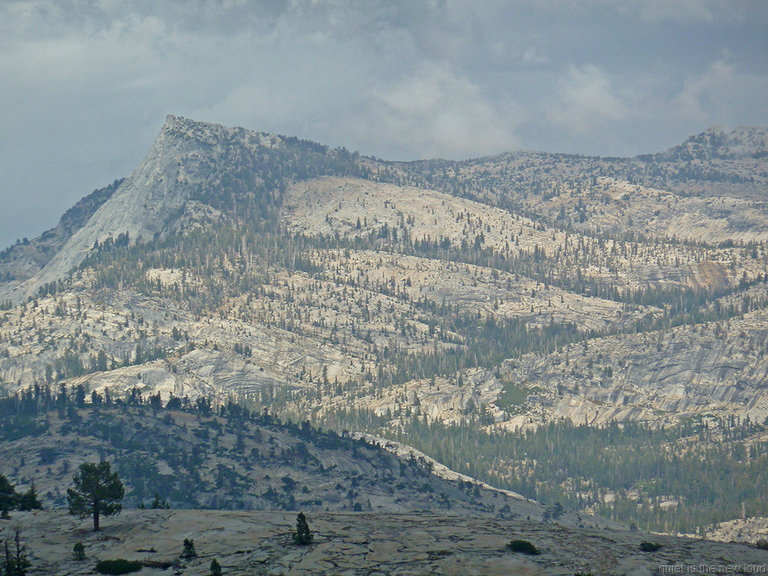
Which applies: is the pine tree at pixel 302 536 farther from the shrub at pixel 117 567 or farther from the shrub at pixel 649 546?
the shrub at pixel 649 546

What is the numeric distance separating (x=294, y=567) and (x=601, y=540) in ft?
180

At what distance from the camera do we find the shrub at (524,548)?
496 ft

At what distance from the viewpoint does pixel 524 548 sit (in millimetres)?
152125

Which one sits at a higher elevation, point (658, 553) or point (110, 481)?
point (110, 481)

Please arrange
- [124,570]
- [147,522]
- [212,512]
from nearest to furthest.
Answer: [124,570] < [147,522] < [212,512]

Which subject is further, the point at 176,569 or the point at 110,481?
the point at 110,481

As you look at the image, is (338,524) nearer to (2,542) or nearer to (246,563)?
(246,563)

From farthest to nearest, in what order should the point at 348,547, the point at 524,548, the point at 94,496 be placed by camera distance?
the point at 94,496 → the point at 524,548 → the point at 348,547

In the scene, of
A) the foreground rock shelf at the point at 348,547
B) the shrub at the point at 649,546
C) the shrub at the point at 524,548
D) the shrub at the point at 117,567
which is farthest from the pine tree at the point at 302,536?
the shrub at the point at 649,546

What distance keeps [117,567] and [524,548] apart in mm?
54817

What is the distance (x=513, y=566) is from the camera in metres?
141

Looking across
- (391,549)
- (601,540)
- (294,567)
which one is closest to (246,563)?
(294,567)

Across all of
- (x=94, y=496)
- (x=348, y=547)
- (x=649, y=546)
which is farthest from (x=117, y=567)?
(x=649, y=546)

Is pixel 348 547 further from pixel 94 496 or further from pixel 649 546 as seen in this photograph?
pixel 649 546
